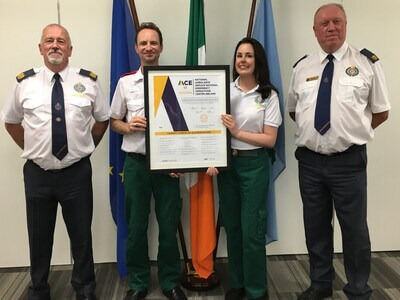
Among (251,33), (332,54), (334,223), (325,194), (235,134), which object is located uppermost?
(251,33)

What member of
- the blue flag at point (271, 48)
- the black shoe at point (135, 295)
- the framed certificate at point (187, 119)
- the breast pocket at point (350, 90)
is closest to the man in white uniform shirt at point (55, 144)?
the black shoe at point (135, 295)

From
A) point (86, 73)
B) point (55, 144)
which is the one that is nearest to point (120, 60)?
point (86, 73)

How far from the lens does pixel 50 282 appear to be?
9.25 feet

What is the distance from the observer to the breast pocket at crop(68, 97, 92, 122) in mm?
2285

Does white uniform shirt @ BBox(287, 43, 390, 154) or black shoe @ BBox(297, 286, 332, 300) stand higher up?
white uniform shirt @ BBox(287, 43, 390, 154)

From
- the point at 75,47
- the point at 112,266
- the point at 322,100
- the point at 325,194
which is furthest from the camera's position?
the point at 112,266

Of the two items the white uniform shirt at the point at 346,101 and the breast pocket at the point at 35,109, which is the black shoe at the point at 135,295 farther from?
the white uniform shirt at the point at 346,101

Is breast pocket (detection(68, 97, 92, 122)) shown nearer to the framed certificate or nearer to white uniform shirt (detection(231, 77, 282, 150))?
the framed certificate

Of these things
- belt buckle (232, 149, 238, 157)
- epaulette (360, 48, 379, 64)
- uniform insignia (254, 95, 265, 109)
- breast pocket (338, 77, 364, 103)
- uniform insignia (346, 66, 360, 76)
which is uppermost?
epaulette (360, 48, 379, 64)

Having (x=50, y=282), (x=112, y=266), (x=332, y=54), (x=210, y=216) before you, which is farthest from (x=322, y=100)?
(x=50, y=282)

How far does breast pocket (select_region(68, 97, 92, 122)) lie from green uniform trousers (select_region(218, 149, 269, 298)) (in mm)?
879

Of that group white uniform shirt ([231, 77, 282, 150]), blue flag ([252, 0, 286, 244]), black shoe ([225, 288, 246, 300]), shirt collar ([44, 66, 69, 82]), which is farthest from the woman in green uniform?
shirt collar ([44, 66, 69, 82])

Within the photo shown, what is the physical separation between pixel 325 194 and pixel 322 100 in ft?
1.87

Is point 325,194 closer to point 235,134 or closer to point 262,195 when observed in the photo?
point 262,195
